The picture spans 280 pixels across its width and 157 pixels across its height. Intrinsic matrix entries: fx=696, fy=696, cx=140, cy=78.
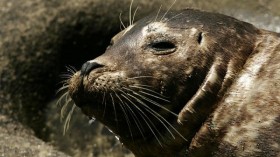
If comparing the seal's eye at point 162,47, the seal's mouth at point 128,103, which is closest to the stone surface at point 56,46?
the seal's mouth at point 128,103

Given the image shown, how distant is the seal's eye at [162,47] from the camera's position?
4.45 m

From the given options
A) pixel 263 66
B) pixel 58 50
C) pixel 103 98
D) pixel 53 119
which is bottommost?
pixel 53 119

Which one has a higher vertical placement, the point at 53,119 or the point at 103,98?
the point at 103,98

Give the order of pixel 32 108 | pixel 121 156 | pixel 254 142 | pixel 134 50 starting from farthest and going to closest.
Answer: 1. pixel 32 108
2. pixel 121 156
3. pixel 134 50
4. pixel 254 142

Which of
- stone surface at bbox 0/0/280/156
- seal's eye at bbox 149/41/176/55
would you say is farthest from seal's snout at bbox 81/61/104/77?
Result: stone surface at bbox 0/0/280/156

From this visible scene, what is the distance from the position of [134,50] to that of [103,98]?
395mm

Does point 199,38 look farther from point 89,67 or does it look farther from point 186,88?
point 89,67

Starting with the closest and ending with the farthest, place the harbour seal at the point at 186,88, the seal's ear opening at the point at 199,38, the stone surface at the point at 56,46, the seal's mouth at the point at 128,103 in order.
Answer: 1. the harbour seal at the point at 186,88
2. the seal's mouth at the point at 128,103
3. the seal's ear opening at the point at 199,38
4. the stone surface at the point at 56,46

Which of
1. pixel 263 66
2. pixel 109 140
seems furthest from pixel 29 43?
pixel 263 66

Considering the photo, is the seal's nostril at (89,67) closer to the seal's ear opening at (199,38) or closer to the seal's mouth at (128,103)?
the seal's mouth at (128,103)

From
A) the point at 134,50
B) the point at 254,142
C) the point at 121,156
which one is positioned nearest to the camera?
the point at 254,142

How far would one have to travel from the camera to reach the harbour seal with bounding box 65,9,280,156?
4230 mm

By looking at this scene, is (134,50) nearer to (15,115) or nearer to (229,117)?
(229,117)

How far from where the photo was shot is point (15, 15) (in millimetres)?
7188
